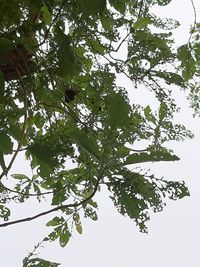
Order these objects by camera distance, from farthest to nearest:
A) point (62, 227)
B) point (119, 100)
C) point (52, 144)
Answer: point (62, 227) → point (52, 144) → point (119, 100)

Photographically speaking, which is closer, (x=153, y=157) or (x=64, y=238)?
(x=153, y=157)

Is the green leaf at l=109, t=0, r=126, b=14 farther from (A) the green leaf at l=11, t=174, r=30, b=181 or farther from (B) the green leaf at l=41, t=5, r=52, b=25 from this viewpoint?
(A) the green leaf at l=11, t=174, r=30, b=181

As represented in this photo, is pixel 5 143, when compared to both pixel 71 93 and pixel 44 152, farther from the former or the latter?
pixel 71 93

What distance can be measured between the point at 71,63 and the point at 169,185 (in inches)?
11.6

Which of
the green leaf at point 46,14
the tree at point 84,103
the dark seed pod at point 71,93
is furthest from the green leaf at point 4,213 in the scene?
the green leaf at point 46,14

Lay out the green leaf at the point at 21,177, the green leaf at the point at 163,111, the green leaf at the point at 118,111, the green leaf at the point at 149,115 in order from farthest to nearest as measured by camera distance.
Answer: the green leaf at the point at 21,177, the green leaf at the point at 149,115, the green leaf at the point at 163,111, the green leaf at the point at 118,111

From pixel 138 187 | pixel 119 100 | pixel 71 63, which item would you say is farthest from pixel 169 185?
pixel 71 63

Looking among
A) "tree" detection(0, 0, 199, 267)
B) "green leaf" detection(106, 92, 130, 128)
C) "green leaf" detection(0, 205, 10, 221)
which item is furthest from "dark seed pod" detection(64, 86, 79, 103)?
"green leaf" detection(106, 92, 130, 128)

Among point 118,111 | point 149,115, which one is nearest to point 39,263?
point 118,111

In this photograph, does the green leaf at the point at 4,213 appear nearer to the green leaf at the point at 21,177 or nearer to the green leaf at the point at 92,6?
the green leaf at the point at 21,177

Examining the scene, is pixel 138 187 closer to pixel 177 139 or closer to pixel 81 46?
pixel 177 139

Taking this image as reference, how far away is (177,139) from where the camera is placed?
97 centimetres

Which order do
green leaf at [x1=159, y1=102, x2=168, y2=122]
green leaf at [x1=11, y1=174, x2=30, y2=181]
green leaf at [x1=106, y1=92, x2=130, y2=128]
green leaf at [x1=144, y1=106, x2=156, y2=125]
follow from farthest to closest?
green leaf at [x1=11, y1=174, x2=30, y2=181], green leaf at [x1=144, y1=106, x2=156, y2=125], green leaf at [x1=159, y1=102, x2=168, y2=122], green leaf at [x1=106, y1=92, x2=130, y2=128]

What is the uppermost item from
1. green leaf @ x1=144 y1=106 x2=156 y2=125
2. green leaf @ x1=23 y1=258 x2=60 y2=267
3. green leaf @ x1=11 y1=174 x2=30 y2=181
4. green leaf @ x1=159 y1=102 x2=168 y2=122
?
green leaf @ x1=144 y1=106 x2=156 y2=125
